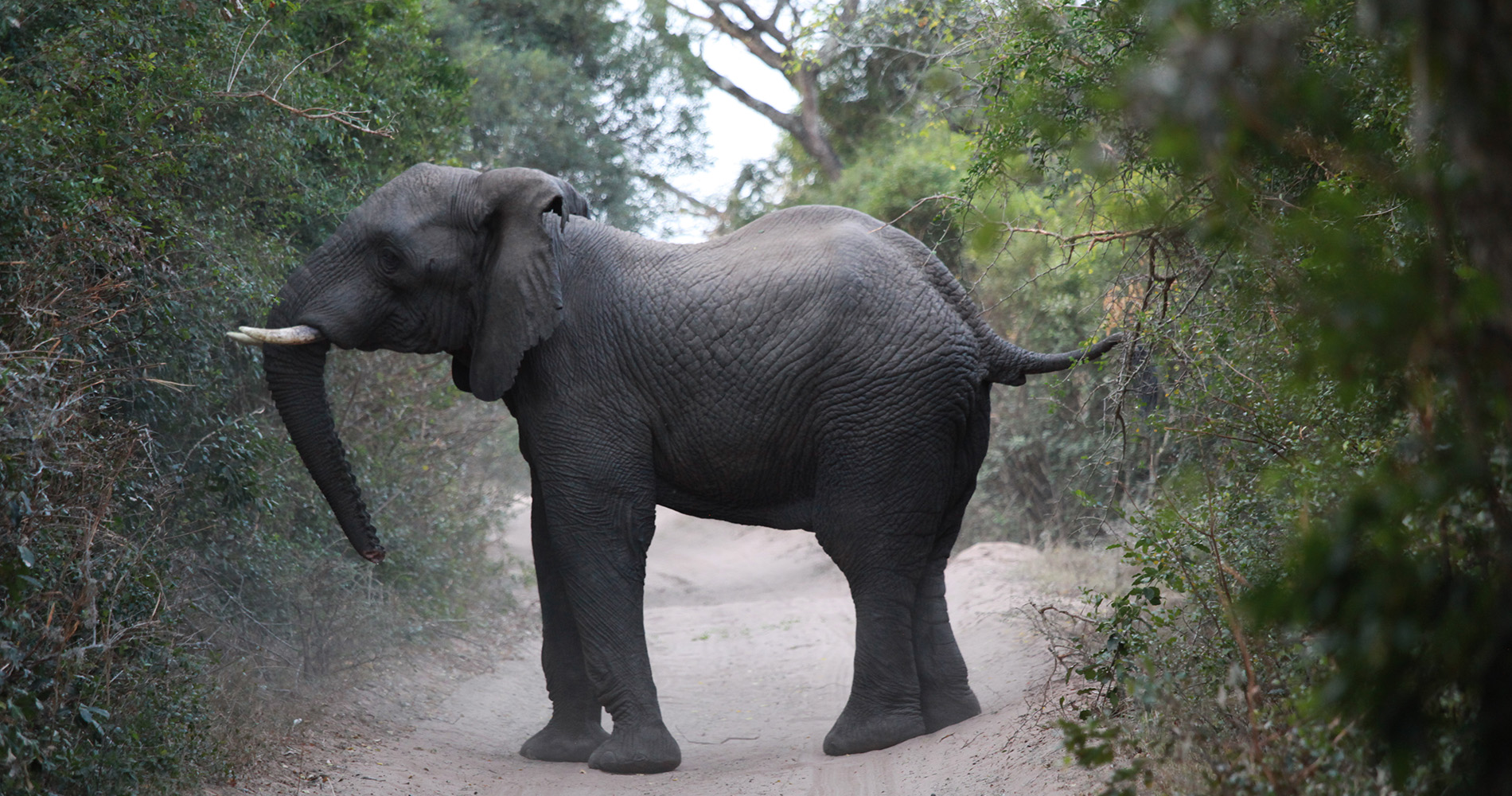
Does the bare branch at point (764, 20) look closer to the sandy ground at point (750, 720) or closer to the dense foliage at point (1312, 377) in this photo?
the sandy ground at point (750, 720)

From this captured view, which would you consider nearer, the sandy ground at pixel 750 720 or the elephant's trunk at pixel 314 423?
the sandy ground at pixel 750 720

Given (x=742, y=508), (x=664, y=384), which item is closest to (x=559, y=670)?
(x=742, y=508)

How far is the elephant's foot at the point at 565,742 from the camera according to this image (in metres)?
7.29

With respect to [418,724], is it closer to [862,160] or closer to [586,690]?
[586,690]

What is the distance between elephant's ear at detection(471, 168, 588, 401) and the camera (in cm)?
686

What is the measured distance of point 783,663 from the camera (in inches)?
413

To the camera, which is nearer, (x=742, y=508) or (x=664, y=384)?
(x=664, y=384)

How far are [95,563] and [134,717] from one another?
63 centimetres

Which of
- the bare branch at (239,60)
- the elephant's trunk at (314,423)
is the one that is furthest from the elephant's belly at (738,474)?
the bare branch at (239,60)

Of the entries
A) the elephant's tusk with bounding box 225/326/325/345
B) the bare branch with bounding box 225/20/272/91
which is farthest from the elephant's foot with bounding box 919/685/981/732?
the bare branch with bounding box 225/20/272/91

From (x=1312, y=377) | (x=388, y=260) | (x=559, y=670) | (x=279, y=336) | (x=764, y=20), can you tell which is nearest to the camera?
(x=1312, y=377)

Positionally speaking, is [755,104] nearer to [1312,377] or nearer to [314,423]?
[314,423]

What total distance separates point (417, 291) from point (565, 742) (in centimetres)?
273

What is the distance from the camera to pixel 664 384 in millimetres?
7062
